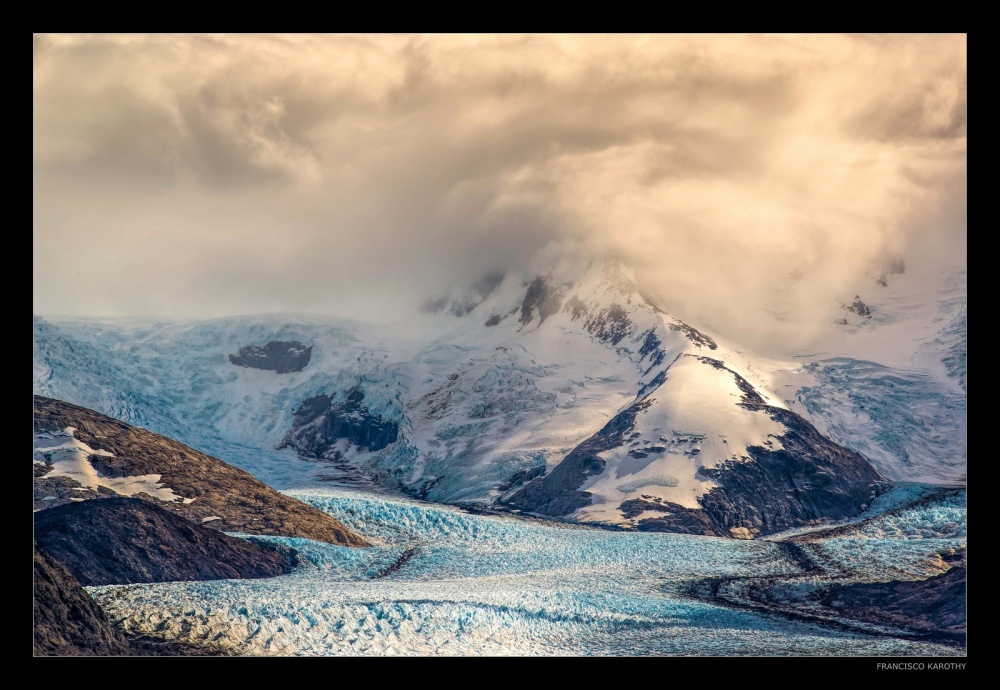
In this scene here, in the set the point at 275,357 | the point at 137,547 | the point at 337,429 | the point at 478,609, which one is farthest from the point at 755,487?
the point at 275,357

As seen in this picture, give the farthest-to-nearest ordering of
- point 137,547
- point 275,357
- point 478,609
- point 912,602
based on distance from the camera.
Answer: point 275,357, point 137,547, point 912,602, point 478,609

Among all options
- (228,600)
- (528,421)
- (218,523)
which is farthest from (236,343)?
(228,600)

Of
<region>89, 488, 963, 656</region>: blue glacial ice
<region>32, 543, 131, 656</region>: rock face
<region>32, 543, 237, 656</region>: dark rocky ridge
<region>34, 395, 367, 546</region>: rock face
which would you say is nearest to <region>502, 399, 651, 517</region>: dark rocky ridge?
<region>34, 395, 367, 546</region>: rock face

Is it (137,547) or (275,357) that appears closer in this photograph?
(137,547)

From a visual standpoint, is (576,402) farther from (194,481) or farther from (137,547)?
(137,547)

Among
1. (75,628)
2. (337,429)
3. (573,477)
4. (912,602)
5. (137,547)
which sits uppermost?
(337,429)

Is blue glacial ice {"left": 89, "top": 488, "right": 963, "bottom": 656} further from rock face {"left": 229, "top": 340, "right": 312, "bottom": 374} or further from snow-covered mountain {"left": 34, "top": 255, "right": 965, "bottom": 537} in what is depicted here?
rock face {"left": 229, "top": 340, "right": 312, "bottom": 374}

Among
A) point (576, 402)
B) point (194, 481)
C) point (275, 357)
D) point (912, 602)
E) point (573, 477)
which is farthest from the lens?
point (275, 357)

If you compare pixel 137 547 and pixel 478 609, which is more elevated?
pixel 137 547

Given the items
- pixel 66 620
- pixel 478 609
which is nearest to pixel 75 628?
pixel 66 620

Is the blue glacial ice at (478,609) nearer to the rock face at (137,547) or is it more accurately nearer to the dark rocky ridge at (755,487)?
the rock face at (137,547)
